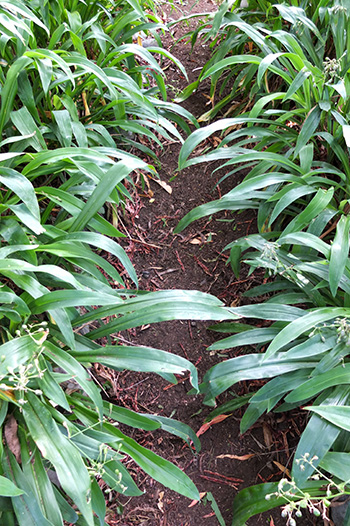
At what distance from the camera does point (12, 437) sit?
3.98ft

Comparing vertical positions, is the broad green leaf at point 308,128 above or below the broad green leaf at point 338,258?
above

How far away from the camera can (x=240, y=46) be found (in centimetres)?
229

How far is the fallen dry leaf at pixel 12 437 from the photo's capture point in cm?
121

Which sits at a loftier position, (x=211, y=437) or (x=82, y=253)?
(x=82, y=253)

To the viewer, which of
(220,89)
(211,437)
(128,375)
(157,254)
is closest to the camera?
(211,437)

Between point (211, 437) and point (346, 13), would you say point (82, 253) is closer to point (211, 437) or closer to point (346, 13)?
point (211, 437)

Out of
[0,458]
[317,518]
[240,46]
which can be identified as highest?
[240,46]

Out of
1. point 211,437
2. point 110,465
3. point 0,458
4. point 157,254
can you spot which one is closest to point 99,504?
point 110,465

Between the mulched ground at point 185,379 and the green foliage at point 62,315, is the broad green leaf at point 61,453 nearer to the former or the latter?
the green foliage at point 62,315

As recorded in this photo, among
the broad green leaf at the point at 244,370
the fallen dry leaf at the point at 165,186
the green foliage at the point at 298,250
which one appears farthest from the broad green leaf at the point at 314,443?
the fallen dry leaf at the point at 165,186

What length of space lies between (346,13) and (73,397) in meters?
1.87

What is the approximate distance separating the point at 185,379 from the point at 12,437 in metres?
0.73

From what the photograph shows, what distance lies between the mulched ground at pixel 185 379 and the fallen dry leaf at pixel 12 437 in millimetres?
429

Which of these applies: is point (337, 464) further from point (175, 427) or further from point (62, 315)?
point (62, 315)
